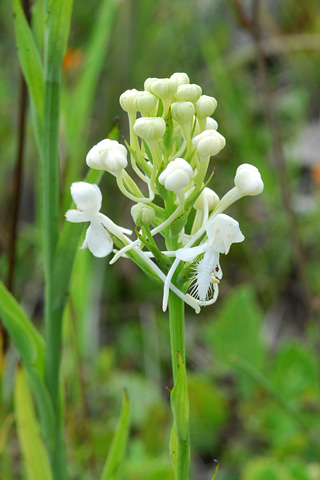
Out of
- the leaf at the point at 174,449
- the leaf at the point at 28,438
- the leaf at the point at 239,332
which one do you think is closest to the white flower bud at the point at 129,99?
the leaf at the point at 174,449

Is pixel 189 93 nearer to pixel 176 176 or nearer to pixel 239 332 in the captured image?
pixel 176 176

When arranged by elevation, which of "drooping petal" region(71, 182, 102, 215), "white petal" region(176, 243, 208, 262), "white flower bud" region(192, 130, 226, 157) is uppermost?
"white flower bud" region(192, 130, 226, 157)

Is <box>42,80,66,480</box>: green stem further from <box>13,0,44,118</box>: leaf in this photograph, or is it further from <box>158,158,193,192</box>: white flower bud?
<box>158,158,193,192</box>: white flower bud

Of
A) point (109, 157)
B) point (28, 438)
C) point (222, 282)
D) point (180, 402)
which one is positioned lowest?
point (28, 438)

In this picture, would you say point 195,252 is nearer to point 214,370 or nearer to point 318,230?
point 214,370

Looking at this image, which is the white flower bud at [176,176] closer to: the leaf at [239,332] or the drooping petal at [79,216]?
the drooping petal at [79,216]

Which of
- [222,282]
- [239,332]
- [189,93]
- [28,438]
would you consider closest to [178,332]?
[189,93]

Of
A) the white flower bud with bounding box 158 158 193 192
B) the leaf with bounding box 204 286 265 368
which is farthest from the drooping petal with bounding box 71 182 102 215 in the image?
the leaf with bounding box 204 286 265 368
